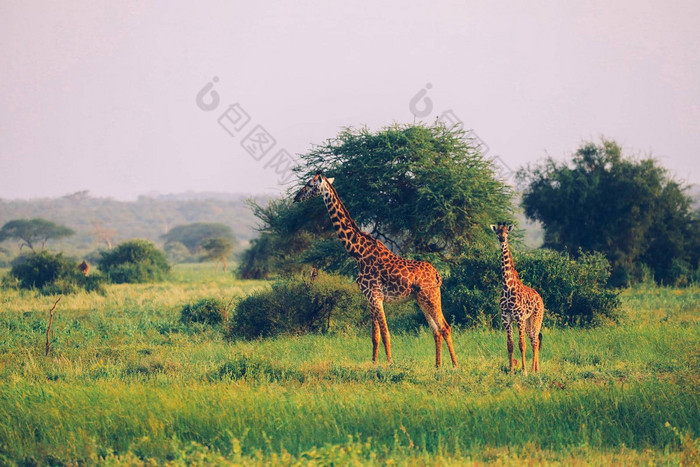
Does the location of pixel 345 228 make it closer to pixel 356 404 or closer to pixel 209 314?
pixel 356 404

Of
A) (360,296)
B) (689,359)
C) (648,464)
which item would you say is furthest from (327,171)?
(648,464)

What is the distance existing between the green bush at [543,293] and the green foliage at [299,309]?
2398 mm

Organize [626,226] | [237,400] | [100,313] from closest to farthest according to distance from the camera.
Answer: [237,400] < [100,313] < [626,226]

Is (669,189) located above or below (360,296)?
above

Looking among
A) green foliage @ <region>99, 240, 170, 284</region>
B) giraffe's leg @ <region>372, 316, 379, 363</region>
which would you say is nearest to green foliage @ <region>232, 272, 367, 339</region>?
giraffe's leg @ <region>372, 316, 379, 363</region>

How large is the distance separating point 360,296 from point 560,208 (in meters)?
17.3

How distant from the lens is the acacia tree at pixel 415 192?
1708 cm

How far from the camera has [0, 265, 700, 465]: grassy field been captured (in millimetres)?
6859

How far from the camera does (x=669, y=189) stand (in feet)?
100

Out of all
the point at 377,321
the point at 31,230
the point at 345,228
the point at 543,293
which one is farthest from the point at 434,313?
the point at 31,230

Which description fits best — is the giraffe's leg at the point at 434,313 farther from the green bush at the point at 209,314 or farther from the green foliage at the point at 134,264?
the green foliage at the point at 134,264

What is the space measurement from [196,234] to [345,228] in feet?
241

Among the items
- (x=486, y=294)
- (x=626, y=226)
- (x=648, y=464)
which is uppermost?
(x=626, y=226)

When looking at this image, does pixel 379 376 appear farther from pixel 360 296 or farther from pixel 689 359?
pixel 360 296
